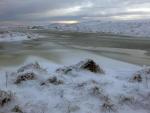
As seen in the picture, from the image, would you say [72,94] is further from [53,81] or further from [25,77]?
[25,77]

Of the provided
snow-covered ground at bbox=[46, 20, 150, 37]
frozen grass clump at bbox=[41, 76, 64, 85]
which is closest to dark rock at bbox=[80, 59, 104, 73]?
frozen grass clump at bbox=[41, 76, 64, 85]

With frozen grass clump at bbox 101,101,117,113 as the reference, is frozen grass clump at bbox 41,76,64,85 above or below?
above

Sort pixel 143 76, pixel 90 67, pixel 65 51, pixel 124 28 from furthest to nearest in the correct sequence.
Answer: pixel 124 28, pixel 65 51, pixel 90 67, pixel 143 76

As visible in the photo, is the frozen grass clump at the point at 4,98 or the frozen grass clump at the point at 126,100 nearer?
the frozen grass clump at the point at 4,98

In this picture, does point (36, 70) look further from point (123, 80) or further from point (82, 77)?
point (123, 80)

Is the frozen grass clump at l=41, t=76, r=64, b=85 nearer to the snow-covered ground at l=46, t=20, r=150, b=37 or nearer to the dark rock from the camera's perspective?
the dark rock

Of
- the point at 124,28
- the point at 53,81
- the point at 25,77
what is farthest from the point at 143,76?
the point at 124,28

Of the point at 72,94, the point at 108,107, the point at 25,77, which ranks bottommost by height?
the point at 108,107

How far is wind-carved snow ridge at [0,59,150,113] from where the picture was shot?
5738 millimetres

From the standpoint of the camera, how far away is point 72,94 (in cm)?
641

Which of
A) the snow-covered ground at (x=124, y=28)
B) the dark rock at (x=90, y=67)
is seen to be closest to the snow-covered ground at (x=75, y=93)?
the dark rock at (x=90, y=67)

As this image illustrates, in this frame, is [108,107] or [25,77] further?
[25,77]

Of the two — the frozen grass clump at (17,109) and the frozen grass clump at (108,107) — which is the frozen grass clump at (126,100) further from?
the frozen grass clump at (17,109)

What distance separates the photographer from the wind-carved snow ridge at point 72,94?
5738 millimetres
